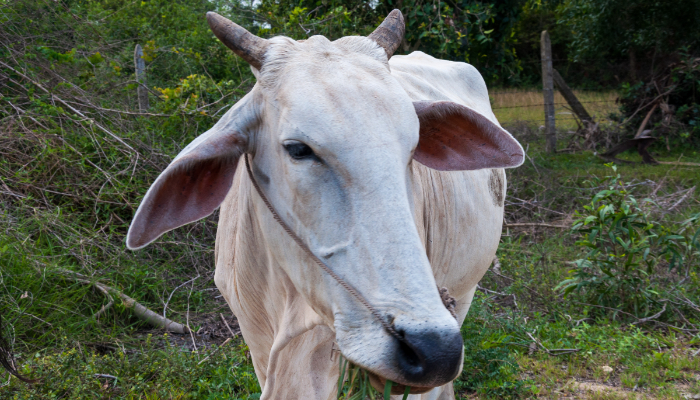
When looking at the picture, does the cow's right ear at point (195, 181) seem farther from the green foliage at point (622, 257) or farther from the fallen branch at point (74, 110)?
the fallen branch at point (74, 110)

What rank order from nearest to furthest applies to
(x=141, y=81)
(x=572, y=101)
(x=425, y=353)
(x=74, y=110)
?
1. (x=425, y=353)
2. (x=74, y=110)
3. (x=141, y=81)
4. (x=572, y=101)

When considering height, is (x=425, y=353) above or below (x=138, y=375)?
above

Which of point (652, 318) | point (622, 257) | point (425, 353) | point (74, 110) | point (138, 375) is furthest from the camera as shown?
point (74, 110)

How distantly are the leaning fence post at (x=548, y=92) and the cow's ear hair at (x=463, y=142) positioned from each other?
22.0ft

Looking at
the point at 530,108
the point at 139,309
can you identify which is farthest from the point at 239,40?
the point at 530,108

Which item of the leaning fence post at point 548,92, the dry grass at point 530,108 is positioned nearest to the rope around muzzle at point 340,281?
the leaning fence post at point 548,92

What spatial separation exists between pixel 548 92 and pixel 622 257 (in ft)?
14.3

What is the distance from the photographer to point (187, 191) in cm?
165

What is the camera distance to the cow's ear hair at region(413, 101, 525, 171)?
1845 millimetres

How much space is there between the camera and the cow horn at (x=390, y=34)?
1.86m

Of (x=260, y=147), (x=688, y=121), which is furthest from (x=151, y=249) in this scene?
(x=688, y=121)

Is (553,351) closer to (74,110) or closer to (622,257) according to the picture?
(622,257)

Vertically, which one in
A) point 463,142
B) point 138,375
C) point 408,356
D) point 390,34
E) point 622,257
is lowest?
point 622,257

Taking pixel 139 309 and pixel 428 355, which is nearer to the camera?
pixel 428 355
